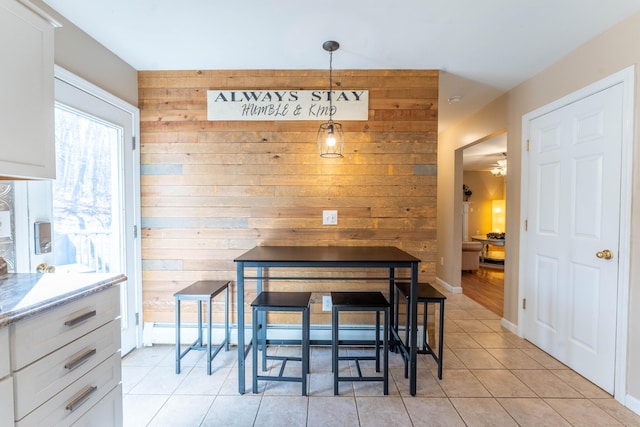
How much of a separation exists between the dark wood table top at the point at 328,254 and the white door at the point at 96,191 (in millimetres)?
1169

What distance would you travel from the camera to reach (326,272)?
259 centimetres

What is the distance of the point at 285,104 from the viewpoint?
8.36 ft

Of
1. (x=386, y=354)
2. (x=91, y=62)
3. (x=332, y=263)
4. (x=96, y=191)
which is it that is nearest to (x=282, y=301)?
(x=332, y=263)

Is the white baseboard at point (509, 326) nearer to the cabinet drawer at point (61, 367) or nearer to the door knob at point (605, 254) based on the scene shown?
the door knob at point (605, 254)

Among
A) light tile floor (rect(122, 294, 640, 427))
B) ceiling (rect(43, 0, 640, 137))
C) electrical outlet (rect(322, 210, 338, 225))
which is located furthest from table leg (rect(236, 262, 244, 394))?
ceiling (rect(43, 0, 640, 137))

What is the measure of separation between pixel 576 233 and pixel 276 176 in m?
2.52

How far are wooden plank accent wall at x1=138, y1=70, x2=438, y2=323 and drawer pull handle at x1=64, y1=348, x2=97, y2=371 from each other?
1.41 metres

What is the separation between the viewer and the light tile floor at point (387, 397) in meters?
1.70

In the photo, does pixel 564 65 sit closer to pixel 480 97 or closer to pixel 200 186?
pixel 480 97

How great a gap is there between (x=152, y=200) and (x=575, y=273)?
3.68 metres

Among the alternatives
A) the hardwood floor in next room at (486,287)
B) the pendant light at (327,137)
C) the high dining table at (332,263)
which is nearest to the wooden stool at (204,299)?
the high dining table at (332,263)

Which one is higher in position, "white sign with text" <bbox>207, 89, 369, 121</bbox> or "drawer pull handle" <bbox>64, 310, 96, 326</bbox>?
"white sign with text" <bbox>207, 89, 369, 121</bbox>

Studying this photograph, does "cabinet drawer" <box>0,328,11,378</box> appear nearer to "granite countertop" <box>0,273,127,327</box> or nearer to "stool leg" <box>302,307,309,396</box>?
"granite countertop" <box>0,273,127,327</box>

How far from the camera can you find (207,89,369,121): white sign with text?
2.54 meters
